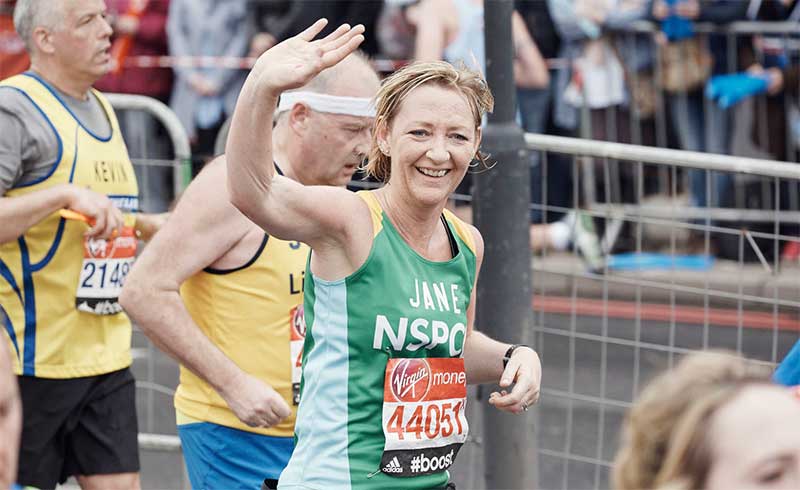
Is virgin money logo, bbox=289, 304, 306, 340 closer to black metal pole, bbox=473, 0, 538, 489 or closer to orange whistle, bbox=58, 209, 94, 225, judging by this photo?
orange whistle, bbox=58, 209, 94, 225

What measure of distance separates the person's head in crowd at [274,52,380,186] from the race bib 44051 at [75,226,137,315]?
93 centimetres

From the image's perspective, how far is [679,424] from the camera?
2154 millimetres

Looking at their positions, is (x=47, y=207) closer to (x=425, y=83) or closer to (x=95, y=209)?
(x=95, y=209)

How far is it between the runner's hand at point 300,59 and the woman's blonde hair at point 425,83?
0.88 feet

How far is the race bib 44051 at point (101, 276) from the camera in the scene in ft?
16.1

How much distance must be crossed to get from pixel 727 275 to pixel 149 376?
9.38 ft

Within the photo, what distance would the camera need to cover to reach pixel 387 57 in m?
11.1

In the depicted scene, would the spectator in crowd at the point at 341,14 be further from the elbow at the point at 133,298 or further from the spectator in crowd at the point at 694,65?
the elbow at the point at 133,298

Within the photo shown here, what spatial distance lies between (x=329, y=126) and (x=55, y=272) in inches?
47.5

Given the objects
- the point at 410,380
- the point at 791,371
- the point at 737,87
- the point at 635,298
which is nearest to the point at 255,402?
the point at 410,380

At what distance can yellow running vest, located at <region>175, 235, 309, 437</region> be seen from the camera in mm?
4301

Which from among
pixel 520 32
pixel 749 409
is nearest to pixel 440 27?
pixel 520 32

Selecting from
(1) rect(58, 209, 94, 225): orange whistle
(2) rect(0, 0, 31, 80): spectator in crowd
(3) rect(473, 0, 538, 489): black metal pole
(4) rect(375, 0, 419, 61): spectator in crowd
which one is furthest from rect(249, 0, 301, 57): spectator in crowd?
(1) rect(58, 209, 94, 225): orange whistle

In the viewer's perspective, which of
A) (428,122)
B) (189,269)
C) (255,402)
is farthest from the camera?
(189,269)
